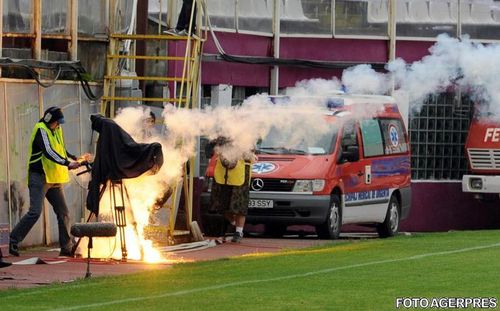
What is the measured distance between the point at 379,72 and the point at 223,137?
802 centimetres

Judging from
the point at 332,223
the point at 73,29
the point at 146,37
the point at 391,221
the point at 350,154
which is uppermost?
the point at 73,29

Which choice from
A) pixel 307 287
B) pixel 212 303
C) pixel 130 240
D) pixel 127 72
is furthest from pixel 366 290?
pixel 127 72

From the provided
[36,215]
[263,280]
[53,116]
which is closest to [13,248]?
[36,215]

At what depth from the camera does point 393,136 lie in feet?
87.5

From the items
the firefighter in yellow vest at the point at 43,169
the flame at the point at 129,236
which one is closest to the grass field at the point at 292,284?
the flame at the point at 129,236

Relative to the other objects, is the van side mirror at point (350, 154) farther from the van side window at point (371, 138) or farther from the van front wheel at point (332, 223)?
the van front wheel at point (332, 223)

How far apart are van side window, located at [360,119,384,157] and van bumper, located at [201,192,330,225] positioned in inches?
68.5

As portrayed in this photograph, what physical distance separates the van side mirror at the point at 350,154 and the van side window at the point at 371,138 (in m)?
0.39

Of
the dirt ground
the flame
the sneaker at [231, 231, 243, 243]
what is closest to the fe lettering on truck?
the dirt ground

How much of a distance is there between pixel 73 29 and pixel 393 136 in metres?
6.77

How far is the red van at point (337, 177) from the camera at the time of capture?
951 inches

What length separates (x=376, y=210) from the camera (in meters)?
25.7

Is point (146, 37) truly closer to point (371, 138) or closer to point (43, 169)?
point (43, 169)

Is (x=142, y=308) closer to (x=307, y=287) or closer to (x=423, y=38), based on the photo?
(x=307, y=287)
